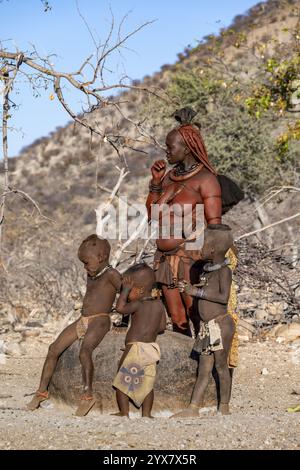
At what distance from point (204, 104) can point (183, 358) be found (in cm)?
1487

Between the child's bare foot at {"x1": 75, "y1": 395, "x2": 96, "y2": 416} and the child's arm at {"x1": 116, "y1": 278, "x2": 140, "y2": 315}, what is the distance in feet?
2.09

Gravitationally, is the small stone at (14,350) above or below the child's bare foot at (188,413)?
above

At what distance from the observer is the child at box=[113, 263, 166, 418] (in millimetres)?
5438

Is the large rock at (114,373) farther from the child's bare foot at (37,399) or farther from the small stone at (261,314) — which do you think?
the small stone at (261,314)

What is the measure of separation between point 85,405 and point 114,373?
0.29 metres

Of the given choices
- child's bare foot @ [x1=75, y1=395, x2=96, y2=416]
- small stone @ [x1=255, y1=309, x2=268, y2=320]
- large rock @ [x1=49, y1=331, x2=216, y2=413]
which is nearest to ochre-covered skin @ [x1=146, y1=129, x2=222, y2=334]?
large rock @ [x1=49, y1=331, x2=216, y2=413]

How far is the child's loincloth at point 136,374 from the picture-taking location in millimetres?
5430

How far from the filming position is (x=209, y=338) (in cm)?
554

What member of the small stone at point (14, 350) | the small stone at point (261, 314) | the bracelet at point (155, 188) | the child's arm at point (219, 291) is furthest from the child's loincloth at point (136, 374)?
the small stone at point (261, 314)

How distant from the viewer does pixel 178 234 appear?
19.5 ft

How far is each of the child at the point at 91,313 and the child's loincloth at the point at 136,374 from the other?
0.84ft

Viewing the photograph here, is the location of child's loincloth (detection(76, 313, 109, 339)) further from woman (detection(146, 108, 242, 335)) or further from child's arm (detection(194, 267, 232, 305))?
child's arm (detection(194, 267, 232, 305))

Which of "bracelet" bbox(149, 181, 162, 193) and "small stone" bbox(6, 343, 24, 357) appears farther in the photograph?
"small stone" bbox(6, 343, 24, 357)
